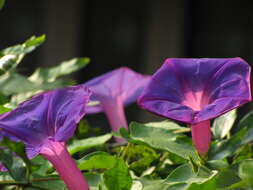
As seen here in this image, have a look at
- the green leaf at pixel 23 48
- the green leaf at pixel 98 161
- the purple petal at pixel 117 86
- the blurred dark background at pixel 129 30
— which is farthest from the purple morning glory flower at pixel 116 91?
the blurred dark background at pixel 129 30

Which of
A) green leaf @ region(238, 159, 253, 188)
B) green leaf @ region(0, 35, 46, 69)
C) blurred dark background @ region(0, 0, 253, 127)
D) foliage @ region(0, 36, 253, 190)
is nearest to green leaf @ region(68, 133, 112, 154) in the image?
foliage @ region(0, 36, 253, 190)

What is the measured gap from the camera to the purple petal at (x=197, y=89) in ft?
1.77

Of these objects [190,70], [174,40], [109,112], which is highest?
[190,70]

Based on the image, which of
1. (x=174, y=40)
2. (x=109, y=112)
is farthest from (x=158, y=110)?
(x=174, y=40)

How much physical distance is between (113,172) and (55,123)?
0.27 ft

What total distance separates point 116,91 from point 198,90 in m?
0.29

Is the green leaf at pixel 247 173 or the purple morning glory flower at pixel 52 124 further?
the purple morning glory flower at pixel 52 124

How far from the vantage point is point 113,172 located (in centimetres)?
51

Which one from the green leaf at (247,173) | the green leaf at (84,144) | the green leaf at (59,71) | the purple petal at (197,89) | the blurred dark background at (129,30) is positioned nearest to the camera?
A: the green leaf at (247,173)

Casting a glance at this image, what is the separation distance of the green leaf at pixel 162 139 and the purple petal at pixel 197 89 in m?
0.03

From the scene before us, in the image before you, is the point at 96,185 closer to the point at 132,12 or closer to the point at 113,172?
the point at 113,172

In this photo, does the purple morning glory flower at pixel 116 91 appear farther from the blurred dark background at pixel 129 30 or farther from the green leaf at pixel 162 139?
the blurred dark background at pixel 129 30

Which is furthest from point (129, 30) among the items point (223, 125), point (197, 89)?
point (197, 89)

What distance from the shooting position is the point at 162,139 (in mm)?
584
